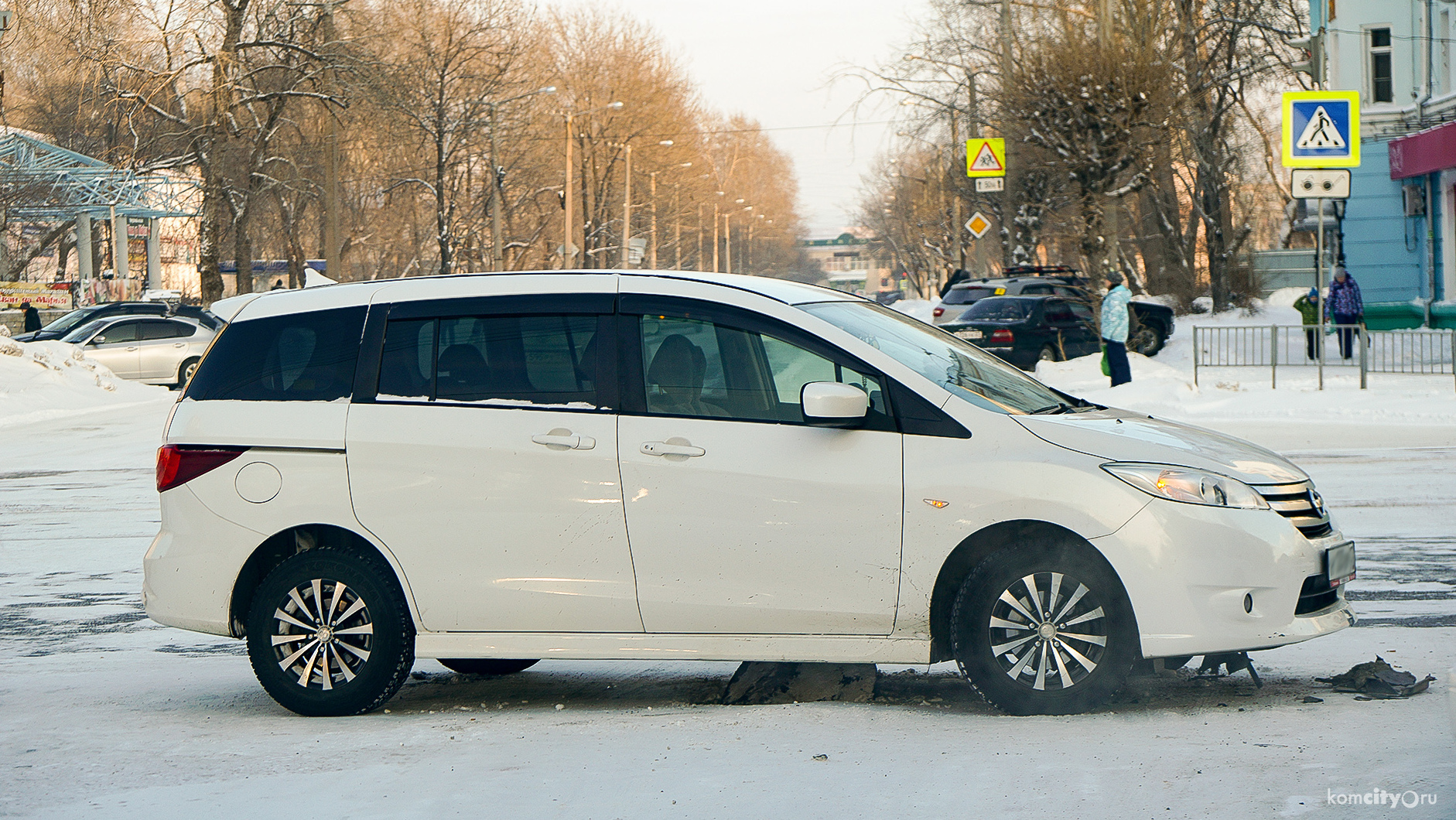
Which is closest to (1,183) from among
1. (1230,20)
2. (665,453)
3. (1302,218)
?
(1230,20)

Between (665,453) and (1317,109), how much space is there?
15.6m

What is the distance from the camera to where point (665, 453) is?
541 cm

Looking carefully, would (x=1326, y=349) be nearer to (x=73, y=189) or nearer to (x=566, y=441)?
(x=566, y=441)

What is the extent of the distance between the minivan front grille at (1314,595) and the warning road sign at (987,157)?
32828 millimetres

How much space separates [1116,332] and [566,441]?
54.9 feet

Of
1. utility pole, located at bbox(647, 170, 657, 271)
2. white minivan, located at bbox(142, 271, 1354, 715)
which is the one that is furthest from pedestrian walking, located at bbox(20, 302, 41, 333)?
utility pole, located at bbox(647, 170, 657, 271)

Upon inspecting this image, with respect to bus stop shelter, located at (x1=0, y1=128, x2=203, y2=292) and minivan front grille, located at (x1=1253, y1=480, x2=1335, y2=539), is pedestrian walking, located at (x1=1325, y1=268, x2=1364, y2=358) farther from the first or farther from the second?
bus stop shelter, located at (x1=0, y1=128, x2=203, y2=292)

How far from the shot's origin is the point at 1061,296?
28.3m

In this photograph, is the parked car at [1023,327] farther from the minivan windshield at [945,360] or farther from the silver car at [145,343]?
the minivan windshield at [945,360]

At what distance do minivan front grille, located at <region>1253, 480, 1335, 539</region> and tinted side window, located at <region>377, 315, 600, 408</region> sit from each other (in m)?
2.53

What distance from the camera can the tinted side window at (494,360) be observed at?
18.5 feet

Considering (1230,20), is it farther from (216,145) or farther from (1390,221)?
(216,145)

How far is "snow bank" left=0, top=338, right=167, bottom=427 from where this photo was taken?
23.4m

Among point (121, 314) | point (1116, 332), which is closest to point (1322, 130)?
point (1116, 332)
